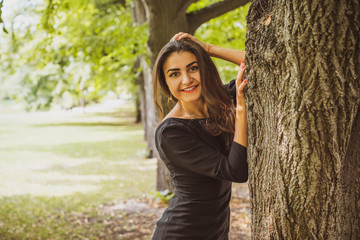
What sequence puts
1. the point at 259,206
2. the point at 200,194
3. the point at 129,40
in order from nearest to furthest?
the point at 259,206 < the point at 200,194 < the point at 129,40

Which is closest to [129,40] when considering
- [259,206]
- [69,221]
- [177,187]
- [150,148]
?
[69,221]

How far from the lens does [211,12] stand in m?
5.22

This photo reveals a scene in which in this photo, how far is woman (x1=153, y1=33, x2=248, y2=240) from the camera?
6.69ft

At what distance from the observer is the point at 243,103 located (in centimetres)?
195

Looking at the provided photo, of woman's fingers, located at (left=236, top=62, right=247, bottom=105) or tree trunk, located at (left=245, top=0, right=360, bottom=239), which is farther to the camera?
woman's fingers, located at (left=236, top=62, right=247, bottom=105)

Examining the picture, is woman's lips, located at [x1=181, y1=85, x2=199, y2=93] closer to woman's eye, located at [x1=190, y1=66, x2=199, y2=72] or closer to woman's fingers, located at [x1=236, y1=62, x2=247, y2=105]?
woman's eye, located at [x1=190, y1=66, x2=199, y2=72]

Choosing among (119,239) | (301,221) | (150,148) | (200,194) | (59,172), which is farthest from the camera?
(150,148)

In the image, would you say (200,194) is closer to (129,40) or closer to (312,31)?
(312,31)

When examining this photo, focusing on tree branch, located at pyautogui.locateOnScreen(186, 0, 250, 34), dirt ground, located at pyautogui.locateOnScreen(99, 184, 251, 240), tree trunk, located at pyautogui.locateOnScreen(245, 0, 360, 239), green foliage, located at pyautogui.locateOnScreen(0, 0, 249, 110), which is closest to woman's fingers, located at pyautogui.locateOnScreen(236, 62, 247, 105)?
tree trunk, located at pyautogui.locateOnScreen(245, 0, 360, 239)

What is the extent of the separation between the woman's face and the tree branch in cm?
309

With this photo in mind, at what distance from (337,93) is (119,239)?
15.3 ft

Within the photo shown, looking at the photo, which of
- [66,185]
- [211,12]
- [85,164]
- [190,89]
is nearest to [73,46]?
[211,12]

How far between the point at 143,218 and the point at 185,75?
4.60 meters

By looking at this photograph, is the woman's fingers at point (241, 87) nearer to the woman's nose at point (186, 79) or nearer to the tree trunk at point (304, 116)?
the tree trunk at point (304, 116)
